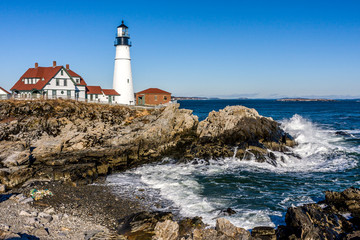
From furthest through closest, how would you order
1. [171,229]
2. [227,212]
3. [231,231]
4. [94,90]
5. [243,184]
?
[94,90], [243,184], [227,212], [171,229], [231,231]

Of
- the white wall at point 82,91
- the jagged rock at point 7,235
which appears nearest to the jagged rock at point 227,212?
the jagged rock at point 7,235

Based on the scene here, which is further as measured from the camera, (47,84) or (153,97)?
(153,97)

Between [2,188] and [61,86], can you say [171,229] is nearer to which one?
[2,188]

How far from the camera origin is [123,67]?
1704 inches

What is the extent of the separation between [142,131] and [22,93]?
906 inches

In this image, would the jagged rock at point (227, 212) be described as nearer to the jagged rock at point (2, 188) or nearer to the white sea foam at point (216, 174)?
the white sea foam at point (216, 174)

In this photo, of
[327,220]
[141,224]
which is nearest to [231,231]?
[141,224]

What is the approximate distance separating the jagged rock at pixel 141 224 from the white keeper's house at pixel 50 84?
2918cm

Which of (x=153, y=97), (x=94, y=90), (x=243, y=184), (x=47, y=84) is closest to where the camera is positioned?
(x=243, y=184)

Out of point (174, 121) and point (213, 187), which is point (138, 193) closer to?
point (213, 187)

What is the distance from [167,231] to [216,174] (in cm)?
991

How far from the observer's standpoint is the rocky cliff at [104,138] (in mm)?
19703

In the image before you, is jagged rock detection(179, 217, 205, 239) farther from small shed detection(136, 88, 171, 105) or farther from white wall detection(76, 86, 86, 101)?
small shed detection(136, 88, 171, 105)

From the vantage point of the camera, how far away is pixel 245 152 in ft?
78.8
